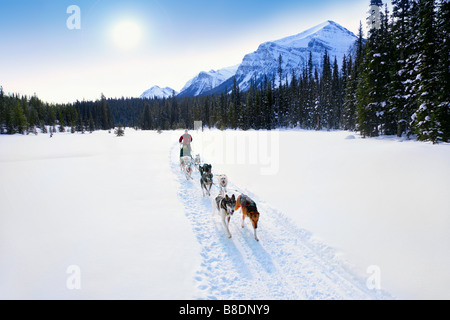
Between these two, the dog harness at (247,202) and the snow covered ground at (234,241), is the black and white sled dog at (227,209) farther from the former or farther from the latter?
the snow covered ground at (234,241)

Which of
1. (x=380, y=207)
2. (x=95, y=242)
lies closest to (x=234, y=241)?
(x=95, y=242)

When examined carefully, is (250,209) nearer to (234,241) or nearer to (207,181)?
(234,241)

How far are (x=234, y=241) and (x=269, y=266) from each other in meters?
1.24

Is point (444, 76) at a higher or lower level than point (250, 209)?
higher

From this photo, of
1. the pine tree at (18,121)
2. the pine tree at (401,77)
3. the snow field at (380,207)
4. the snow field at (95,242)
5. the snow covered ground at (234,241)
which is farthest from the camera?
the pine tree at (18,121)

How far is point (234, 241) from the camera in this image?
18.4ft

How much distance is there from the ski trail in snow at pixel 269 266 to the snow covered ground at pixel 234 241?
0.03m

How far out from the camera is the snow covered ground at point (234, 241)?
392 cm

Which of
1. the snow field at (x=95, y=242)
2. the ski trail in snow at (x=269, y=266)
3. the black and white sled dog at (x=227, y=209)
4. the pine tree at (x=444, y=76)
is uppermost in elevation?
the pine tree at (x=444, y=76)

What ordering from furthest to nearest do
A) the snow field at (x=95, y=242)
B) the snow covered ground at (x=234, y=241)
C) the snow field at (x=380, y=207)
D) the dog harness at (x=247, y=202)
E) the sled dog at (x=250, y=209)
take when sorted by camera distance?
the dog harness at (x=247, y=202)
the sled dog at (x=250, y=209)
the snow field at (x=380, y=207)
the snow covered ground at (x=234, y=241)
the snow field at (x=95, y=242)

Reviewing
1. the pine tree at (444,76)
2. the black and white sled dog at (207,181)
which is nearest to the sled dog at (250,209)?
the black and white sled dog at (207,181)

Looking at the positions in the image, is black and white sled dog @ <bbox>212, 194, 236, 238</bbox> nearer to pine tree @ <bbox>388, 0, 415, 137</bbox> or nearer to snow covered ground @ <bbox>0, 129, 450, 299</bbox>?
snow covered ground @ <bbox>0, 129, 450, 299</bbox>

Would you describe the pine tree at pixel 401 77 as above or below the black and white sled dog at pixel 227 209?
above

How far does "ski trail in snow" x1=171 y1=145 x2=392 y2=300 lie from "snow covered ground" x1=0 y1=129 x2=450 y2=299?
0.09ft
